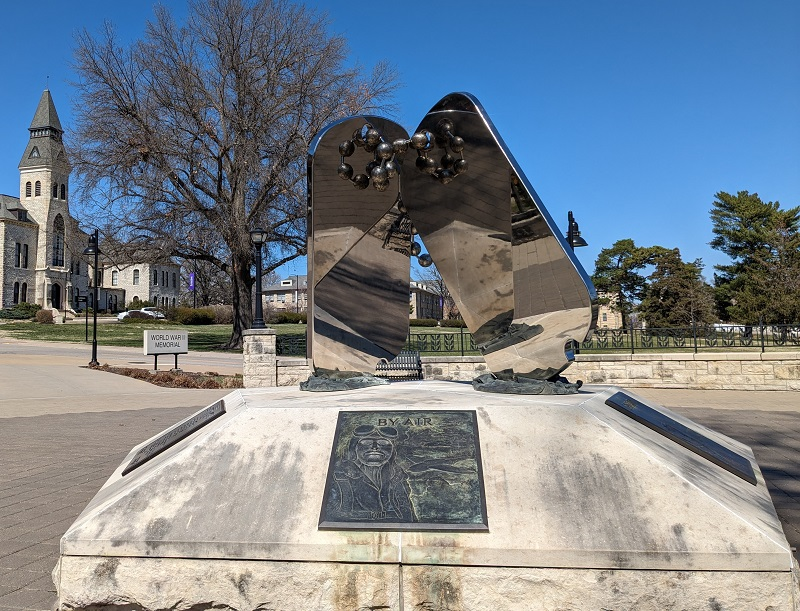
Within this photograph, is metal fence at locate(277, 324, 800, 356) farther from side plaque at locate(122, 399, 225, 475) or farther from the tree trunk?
the tree trunk

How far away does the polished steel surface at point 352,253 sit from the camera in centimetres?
532

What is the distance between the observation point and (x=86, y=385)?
17.3 m

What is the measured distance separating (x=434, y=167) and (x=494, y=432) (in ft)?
7.43

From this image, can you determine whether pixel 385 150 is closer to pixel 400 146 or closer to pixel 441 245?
pixel 400 146

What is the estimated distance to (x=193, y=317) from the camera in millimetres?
49875

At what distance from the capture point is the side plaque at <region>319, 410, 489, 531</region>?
3266mm

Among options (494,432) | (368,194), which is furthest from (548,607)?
(368,194)

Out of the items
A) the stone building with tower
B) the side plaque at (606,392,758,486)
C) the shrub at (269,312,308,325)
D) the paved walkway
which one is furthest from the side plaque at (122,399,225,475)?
the stone building with tower

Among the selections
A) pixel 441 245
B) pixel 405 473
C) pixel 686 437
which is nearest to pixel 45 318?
pixel 441 245

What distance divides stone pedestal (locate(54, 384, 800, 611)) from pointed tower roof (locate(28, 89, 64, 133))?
86.2 metres

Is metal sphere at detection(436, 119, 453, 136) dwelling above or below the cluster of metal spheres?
above

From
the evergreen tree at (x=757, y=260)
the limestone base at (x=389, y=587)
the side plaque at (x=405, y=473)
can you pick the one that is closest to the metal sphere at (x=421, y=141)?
the side plaque at (x=405, y=473)

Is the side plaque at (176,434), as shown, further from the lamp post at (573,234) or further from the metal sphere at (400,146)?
the lamp post at (573,234)

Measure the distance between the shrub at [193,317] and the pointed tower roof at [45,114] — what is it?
138 feet
